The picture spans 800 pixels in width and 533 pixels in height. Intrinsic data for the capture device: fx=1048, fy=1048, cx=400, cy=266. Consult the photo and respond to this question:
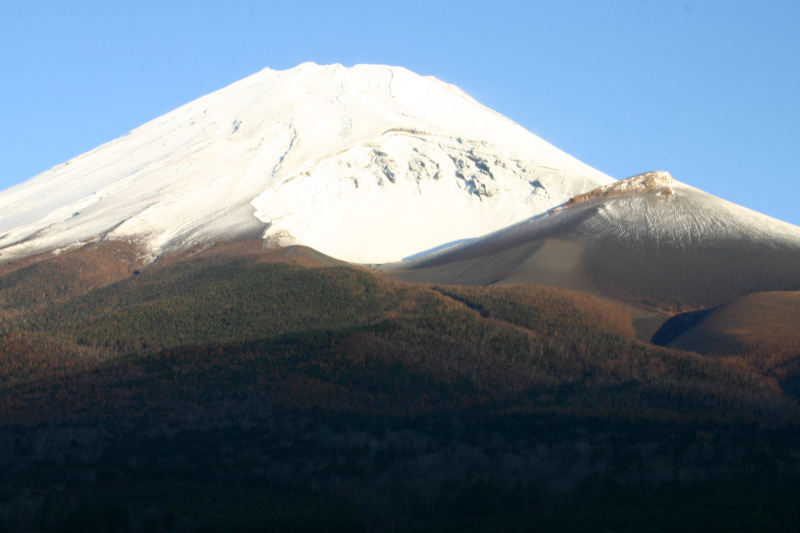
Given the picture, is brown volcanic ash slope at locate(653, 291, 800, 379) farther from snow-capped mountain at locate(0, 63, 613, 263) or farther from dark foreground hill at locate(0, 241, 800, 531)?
snow-capped mountain at locate(0, 63, 613, 263)

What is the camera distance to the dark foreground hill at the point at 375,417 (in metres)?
36.0

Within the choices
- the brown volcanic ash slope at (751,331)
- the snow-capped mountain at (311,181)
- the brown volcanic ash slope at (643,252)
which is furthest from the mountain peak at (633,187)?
the brown volcanic ash slope at (751,331)

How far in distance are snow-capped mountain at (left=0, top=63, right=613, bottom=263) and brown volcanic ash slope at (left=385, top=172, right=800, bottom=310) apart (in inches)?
509

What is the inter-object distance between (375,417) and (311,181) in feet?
215

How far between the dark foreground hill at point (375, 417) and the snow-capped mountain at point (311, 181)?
22.6 metres

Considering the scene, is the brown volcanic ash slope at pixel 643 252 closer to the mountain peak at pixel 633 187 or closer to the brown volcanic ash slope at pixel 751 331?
the mountain peak at pixel 633 187

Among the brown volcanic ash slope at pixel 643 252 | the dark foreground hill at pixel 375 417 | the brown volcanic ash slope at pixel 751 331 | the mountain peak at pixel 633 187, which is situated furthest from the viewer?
the mountain peak at pixel 633 187

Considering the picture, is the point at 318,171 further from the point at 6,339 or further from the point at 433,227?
the point at 6,339

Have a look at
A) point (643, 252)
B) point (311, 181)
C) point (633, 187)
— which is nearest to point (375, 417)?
point (643, 252)

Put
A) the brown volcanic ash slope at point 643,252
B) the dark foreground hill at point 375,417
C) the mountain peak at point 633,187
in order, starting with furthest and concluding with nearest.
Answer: the mountain peak at point 633,187, the brown volcanic ash slope at point 643,252, the dark foreground hill at point 375,417

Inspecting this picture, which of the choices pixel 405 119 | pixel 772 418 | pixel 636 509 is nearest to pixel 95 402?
pixel 636 509

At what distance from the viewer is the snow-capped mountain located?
10675 cm

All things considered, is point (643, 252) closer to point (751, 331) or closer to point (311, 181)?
point (751, 331)

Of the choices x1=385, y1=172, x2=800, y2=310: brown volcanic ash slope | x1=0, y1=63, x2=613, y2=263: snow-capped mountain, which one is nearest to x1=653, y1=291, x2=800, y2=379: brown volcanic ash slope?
x1=385, y1=172, x2=800, y2=310: brown volcanic ash slope
